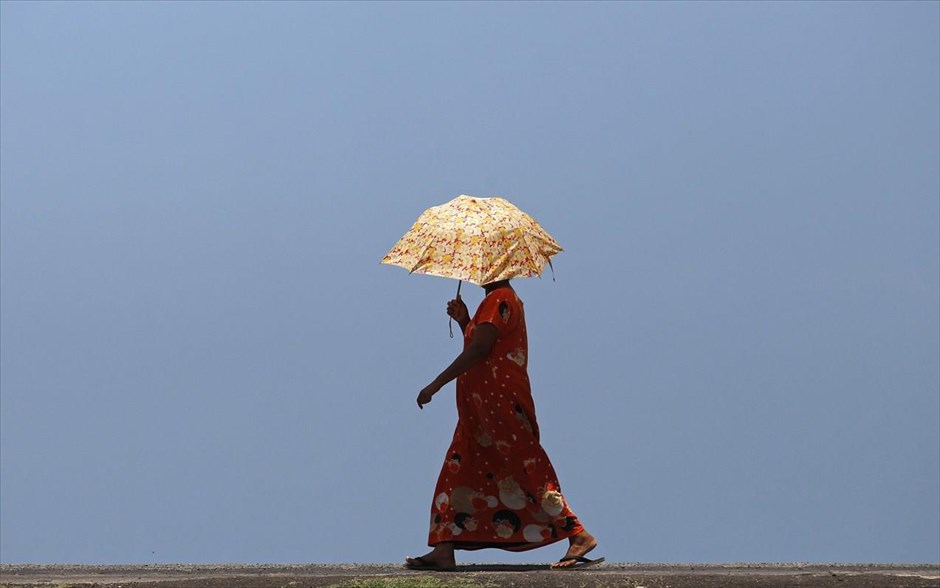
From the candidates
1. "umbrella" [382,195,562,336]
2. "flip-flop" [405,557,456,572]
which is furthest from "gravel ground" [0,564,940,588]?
"umbrella" [382,195,562,336]

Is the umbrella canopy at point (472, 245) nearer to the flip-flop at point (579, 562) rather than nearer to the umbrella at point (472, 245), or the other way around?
the umbrella at point (472, 245)

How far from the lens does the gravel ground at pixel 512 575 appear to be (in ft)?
23.5

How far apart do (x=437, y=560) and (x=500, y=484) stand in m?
0.53

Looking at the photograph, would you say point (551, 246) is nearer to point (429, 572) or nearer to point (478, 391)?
point (478, 391)

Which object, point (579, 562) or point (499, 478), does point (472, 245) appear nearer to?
point (499, 478)

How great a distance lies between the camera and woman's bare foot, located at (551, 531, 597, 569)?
314 inches

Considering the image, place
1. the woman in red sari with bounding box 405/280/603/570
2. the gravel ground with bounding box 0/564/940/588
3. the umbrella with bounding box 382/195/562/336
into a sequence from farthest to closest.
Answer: the woman in red sari with bounding box 405/280/603/570 → the umbrella with bounding box 382/195/562/336 → the gravel ground with bounding box 0/564/940/588

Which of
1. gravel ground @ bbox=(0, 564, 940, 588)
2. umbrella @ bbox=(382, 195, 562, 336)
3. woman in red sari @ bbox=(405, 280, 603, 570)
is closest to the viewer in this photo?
gravel ground @ bbox=(0, 564, 940, 588)

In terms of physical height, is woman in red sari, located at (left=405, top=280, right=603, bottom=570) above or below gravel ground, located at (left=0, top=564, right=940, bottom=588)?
above

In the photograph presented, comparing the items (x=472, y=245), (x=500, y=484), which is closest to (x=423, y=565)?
(x=500, y=484)

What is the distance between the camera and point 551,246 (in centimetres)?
823

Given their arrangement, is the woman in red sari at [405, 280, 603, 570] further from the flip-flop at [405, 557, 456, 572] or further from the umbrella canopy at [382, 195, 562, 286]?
the umbrella canopy at [382, 195, 562, 286]

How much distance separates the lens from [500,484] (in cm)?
812

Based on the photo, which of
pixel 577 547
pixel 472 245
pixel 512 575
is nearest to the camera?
pixel 512 575
